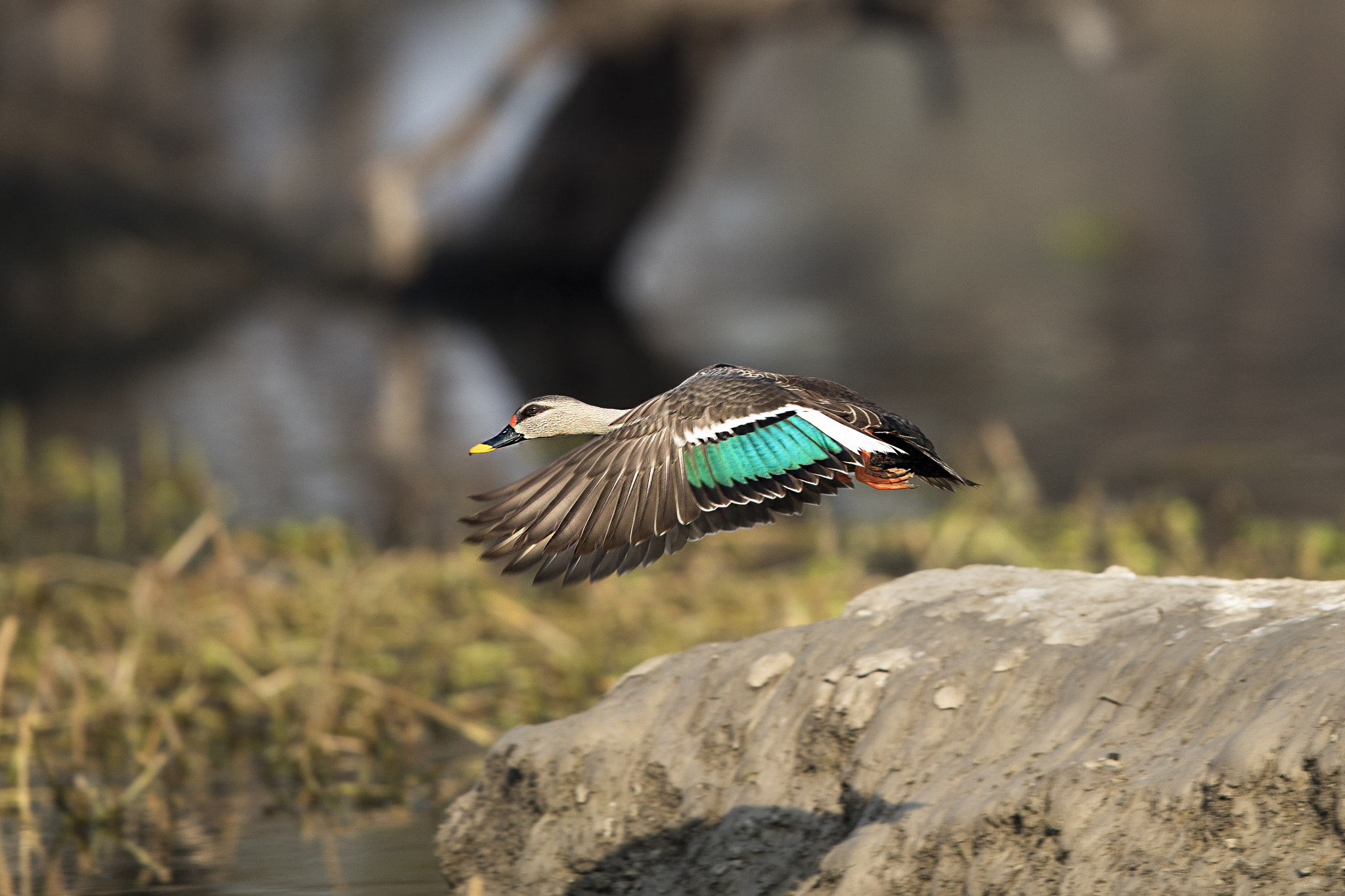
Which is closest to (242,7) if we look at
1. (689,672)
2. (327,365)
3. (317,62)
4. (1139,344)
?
(317,62)

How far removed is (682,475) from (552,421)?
28 cm

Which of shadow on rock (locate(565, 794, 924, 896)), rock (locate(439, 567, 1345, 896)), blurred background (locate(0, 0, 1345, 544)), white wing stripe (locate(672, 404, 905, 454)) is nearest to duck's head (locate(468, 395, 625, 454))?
white wing stripe (locate(672, 404, 905, 454))

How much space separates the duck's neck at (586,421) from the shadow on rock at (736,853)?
2.21ft

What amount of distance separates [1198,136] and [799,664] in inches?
858

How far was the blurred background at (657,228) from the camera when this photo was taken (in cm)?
955

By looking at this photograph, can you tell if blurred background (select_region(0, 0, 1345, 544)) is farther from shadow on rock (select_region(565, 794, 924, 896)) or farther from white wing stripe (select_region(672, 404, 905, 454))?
white wing stripe (select_region(672, 404, 905, 454))

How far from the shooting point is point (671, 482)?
2734mm

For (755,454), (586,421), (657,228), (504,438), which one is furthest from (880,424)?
(657,228)

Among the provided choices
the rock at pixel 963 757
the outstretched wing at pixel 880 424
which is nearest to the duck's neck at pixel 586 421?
the outstretched wing at pixel 880 424

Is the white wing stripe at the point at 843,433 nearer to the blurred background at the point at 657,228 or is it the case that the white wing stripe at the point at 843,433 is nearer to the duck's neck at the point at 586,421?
the duck's neck at the point at 586,421

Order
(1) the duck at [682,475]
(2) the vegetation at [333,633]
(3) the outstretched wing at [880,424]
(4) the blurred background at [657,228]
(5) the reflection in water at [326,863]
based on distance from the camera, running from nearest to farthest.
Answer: (1) the duck at [682,475], (3) the outstretched wing at [880,424], (5) the reflection in water at [326,863], (2) the vegetation at [333,633], (4) the blurred background at [657,228]

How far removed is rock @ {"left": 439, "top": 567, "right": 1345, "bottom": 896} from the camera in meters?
2.24

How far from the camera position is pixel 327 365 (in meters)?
12.9

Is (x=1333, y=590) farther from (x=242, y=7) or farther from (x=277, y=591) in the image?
(x=242, y=7)
